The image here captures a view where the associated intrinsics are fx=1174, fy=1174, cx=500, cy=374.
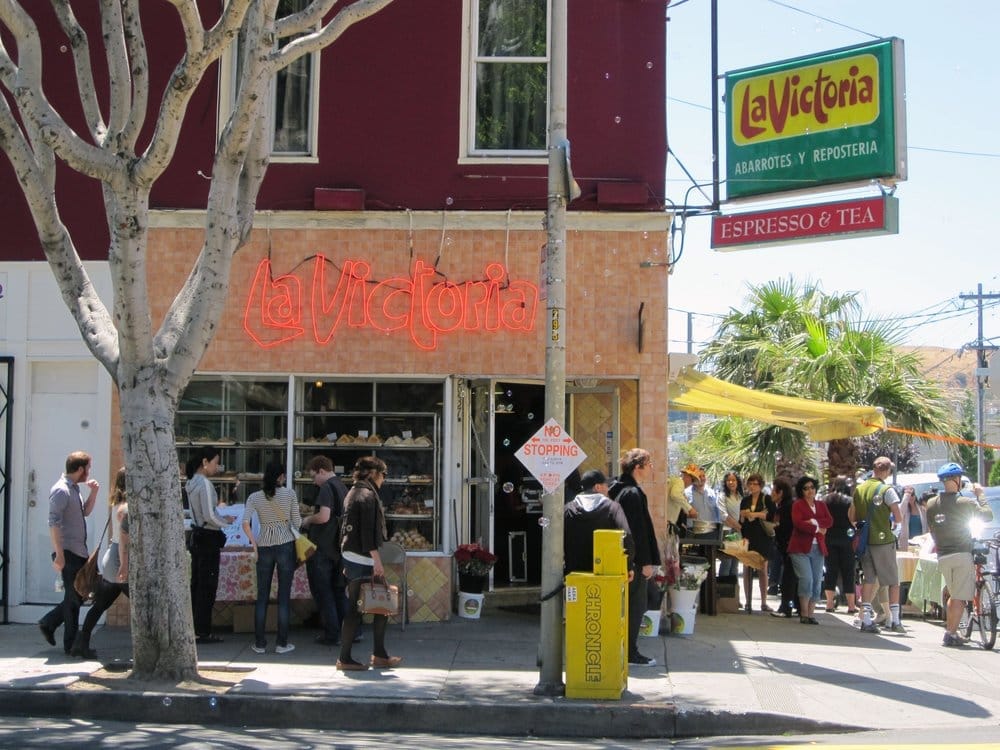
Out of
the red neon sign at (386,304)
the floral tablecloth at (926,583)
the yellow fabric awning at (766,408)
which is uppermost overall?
the red neon sign at (386,304)

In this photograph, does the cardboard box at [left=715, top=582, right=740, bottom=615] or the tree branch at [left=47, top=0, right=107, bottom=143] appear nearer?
the tree branch at [left=47, top=0, right=107, bottom=143]

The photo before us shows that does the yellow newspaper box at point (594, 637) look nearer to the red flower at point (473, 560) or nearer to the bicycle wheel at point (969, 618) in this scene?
the red flower at point (473, 560)

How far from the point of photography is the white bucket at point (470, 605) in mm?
12141

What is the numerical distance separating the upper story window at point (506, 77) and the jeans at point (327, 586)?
14.9 ft

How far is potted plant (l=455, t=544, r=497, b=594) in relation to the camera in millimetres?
12055

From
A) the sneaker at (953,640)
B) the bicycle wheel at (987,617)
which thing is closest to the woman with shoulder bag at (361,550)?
the sneaker at (953,640)

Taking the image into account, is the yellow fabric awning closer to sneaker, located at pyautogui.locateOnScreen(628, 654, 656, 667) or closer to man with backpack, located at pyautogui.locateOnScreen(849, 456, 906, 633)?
man with backpack, located at pyautogui.locateOnScreen(849, 456, 906, 633)

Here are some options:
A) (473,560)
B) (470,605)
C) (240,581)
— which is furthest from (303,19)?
(470,605)

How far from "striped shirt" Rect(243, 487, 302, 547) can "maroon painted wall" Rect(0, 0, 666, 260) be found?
341 centimetres

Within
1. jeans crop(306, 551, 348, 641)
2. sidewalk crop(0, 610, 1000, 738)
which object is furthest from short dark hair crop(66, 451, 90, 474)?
jeans crop(306, 551, 348, 641)

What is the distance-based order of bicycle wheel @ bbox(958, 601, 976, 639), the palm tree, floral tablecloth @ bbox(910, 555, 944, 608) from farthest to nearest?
the palm tree < floral tablecloth @ bbox(910, 555, 944, 608) < bicycle wheel @ bbox(958, 601, 976, 639)

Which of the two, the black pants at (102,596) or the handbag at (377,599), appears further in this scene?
the black pants at (102,596)

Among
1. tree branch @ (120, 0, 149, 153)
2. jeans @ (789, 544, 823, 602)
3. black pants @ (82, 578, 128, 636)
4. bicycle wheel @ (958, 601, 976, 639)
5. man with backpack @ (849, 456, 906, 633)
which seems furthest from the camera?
jeans @ (789, 544, 823, 602)

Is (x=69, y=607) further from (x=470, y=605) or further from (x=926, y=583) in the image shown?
(x=926, y=583)
